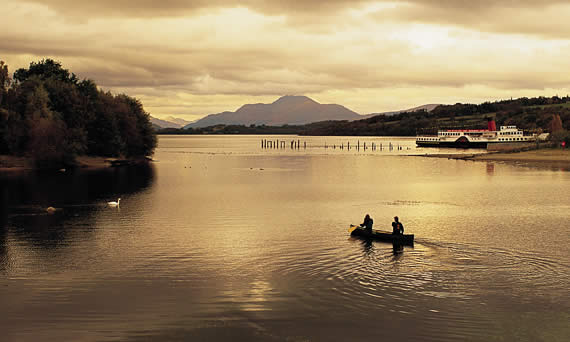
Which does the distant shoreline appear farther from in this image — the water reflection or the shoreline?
the shoreline

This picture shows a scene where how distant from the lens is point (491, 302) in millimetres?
30625

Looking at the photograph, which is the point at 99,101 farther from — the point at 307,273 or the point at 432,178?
the point at 307,273

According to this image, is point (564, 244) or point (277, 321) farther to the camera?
point (564, 244)

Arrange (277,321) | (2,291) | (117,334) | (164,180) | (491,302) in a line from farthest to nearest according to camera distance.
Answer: (164,180), (2,291), (491,302), (277,321), (117,334)

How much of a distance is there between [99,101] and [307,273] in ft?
441

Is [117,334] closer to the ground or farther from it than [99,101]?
closer to the ground

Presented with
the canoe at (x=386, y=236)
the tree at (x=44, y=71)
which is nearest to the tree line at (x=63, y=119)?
the tree at (x=44, y=71)

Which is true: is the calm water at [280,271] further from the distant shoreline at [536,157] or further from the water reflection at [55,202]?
the distant shoreline at [536,157]

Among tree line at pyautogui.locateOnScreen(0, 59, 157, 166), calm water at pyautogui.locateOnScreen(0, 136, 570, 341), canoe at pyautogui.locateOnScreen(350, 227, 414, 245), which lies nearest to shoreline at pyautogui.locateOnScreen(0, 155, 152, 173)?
tree line at pyautogui.locateOnScreen(0, 59, 157, 166)

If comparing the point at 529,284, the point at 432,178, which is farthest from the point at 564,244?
the point at 432,178

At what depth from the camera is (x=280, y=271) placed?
124 feet

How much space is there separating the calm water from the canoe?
2.39 feet

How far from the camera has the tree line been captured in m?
131

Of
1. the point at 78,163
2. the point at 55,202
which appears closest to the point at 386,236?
the point at 55,202
